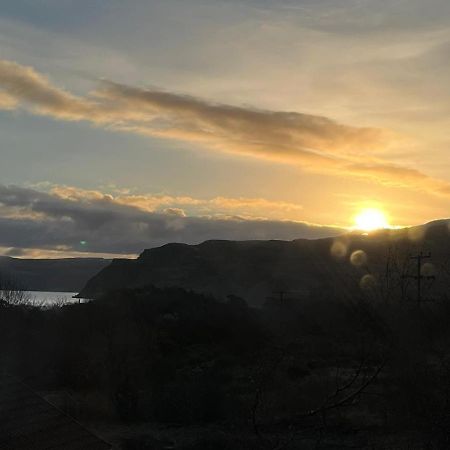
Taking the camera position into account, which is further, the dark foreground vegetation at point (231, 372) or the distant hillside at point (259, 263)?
the distant hillside at point (259, 263)

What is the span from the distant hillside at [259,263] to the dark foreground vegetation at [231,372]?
77.7m

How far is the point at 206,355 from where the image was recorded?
33469 mm

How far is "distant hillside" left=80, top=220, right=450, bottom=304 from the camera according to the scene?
422 feet

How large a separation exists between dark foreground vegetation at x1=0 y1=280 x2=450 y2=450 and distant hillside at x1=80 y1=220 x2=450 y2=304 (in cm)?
7767

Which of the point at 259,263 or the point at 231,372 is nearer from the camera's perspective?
the point at 231,372

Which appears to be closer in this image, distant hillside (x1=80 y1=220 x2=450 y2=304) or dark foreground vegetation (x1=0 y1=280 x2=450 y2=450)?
dark foreground vegetation (x1=0 y1=280 x2=450 y2=450)

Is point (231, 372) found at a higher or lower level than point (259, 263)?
lower

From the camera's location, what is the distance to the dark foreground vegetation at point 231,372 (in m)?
15.0

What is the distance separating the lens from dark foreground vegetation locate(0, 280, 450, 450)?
1500cm

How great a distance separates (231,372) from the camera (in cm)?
2870

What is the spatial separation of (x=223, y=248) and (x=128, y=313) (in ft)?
412

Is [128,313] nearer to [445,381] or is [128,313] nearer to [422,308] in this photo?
[422,308]

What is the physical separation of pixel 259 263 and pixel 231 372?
12080cm

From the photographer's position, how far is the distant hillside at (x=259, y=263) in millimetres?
128750
